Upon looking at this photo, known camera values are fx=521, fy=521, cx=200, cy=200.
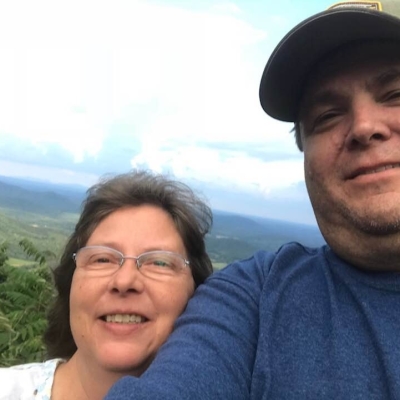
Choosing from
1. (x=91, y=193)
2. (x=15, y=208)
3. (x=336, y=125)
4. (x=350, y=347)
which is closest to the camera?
→ (x=350, y=347)

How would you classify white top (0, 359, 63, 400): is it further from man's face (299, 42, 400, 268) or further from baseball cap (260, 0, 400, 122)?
baseball cap (260, 0, 400, 122)

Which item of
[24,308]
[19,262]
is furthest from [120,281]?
[19,262]

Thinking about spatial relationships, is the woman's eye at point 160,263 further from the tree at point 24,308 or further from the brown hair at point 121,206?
the tree at point 24,308

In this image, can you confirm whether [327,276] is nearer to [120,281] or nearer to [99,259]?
[120,281]

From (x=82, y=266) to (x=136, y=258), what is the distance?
10.7 inches

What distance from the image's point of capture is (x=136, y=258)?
2.16 meters

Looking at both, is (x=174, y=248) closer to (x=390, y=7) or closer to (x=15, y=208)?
(x=390, y=7)

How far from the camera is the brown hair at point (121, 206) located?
237cm

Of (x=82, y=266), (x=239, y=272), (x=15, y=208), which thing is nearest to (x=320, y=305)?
(x=239, y=272)

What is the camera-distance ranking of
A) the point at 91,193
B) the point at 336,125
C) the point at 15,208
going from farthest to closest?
the point at 15,208, the point at 91,193, the point at 336,125

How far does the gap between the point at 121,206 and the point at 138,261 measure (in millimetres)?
298

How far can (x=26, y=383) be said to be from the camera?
2164mm

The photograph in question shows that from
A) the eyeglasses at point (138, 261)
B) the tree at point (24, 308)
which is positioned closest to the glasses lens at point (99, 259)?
the eyeglasses at point (138, 261)

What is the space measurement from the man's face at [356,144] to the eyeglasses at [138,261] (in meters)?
0.64
